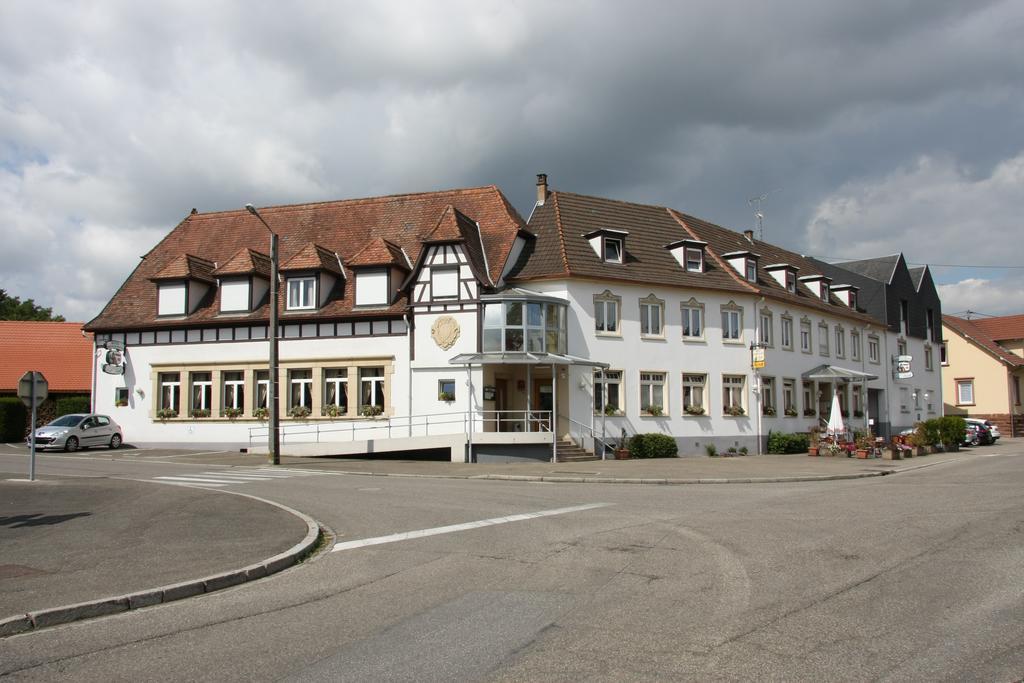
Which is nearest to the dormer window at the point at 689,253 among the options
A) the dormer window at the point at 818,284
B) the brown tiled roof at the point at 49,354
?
the dormer window at the point at 818,284

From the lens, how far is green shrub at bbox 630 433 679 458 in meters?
28.7

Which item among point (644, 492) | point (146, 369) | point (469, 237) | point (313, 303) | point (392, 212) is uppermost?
point (392, 212)

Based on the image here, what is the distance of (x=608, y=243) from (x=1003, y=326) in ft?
158

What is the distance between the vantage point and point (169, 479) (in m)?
19.2

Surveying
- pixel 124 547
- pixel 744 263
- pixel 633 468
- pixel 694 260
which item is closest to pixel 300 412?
pixel 633 468

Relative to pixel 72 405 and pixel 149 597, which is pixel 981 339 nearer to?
pixel 72 405

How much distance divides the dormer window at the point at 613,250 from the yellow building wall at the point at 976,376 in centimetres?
3634

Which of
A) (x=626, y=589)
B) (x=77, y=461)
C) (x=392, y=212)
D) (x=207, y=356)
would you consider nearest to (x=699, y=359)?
(x=392, y=212)

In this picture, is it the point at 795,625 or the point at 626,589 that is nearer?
the point at 795,625

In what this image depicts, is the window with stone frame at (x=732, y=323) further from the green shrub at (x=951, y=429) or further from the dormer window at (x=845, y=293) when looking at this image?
the dormer window at (x=845, y=293)

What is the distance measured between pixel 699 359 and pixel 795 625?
85.0 feet

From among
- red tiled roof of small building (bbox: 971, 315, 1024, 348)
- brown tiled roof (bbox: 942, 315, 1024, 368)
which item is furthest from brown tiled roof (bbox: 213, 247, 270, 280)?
red tiled roof of small building (bbox: 971, 315, 1024, 348)

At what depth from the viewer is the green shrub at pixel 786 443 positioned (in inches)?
1267

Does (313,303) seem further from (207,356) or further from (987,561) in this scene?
(987,561)
